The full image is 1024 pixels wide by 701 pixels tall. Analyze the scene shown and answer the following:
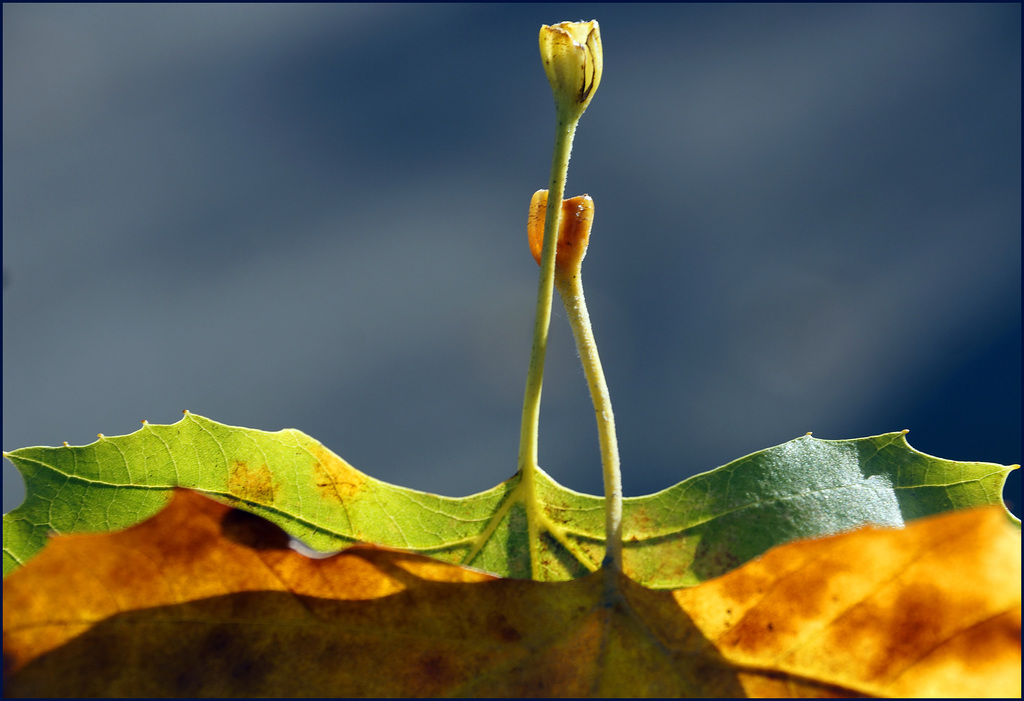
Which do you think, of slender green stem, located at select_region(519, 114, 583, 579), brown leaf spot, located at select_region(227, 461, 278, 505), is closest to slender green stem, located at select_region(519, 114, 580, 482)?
slender green stem, located at select_region(519, 114, 583, 579)

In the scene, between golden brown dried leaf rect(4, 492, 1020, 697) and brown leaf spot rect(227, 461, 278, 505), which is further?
brown leaf spot rect(227, 461, 278, 505)

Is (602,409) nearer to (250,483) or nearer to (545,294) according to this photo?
(545,294)

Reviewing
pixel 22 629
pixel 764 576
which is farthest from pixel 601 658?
pixel 22 629

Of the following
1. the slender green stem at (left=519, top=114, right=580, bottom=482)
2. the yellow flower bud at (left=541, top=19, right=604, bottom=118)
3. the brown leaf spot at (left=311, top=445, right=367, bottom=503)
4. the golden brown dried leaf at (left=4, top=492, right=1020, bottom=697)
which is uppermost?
the yellow flower bud at (left=541, top=19, right=604, bottom=118)

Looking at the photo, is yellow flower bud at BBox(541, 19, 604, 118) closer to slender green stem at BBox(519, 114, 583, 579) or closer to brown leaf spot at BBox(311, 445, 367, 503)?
slender green stem at BBox(519, 114, 583, 579)

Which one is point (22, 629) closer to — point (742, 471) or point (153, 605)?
point (153, 605)

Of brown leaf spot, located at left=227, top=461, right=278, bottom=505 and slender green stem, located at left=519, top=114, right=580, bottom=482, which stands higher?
slender green stem, located at left=519, top=114, right=580, bottom=482

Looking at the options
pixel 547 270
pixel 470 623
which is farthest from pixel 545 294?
pixel 470 623
